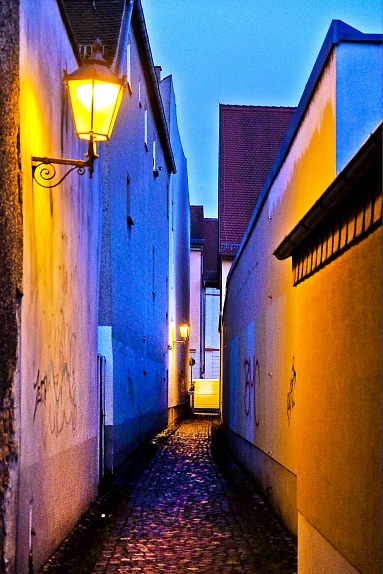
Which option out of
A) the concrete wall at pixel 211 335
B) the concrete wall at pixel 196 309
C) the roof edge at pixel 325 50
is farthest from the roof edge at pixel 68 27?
the concrete wall at pixel 211 335

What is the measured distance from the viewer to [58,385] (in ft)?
27.6

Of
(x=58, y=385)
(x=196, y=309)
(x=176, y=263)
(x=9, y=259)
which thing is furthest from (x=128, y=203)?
(x=196, y=309)

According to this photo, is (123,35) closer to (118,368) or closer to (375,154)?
(118,368)

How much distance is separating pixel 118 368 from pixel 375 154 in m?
11.8

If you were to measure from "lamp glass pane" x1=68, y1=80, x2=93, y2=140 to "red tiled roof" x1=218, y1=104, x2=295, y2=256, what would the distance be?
2500cm

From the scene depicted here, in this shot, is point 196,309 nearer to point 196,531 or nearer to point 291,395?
point 196,531

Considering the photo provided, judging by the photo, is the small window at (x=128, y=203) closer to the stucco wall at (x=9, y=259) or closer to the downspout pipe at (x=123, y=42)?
the downspout pipe at (x=123, y=42)

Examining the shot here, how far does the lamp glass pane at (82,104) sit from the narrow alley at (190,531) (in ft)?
12.2

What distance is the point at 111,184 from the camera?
14.6m

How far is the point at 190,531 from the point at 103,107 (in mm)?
4352

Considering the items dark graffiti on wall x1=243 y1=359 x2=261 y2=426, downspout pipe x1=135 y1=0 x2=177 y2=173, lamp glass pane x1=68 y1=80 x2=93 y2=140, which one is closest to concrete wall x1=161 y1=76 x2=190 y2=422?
downspout pipe x1=135 y1=0 x2=177 y2=173

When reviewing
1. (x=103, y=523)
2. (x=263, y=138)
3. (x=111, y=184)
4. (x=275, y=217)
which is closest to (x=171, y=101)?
(x=263, y=138)

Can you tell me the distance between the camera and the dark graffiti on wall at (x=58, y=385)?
7469 mm

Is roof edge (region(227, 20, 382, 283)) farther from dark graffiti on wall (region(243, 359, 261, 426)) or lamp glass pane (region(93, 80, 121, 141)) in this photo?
dark graffiti on wall (region(243, 359, 261, 426))
